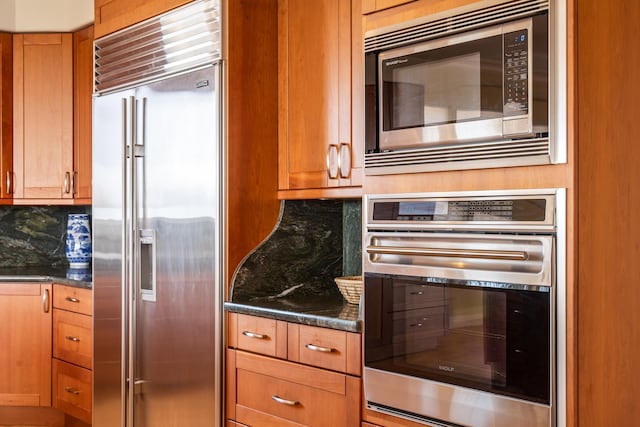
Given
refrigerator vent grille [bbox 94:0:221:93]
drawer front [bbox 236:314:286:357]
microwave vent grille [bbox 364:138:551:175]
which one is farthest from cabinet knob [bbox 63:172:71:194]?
microwave vent grille [bbox 364:138:551:175]

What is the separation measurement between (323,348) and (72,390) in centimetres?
200

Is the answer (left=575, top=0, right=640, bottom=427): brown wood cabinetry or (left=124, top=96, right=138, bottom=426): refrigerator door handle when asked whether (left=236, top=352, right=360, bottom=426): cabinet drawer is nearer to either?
(left=124, top=96, right=138, bottom=426): refrigerator door handle

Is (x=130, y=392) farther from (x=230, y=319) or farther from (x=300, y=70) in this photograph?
(x=300, y=70)

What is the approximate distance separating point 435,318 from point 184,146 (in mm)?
1425

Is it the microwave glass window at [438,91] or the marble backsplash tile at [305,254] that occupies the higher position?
the microwave glass window at [438,91]

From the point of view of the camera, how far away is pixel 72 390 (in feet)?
13.2

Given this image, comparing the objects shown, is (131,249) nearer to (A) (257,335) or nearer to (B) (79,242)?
(A) (257,335)

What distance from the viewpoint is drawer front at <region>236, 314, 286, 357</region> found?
2.83 m

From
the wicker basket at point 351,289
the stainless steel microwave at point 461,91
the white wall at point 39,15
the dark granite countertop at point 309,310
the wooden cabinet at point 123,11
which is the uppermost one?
the white wall at point 39,15

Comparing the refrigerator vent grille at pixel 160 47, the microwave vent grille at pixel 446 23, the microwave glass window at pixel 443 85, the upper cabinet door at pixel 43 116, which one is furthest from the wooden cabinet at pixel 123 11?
the microwave glass window at pixel 443 85

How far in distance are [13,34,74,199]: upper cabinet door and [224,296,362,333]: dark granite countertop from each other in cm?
195

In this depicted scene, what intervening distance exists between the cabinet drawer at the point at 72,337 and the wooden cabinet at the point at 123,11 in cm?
147

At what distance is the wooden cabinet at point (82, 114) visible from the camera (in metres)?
4.35

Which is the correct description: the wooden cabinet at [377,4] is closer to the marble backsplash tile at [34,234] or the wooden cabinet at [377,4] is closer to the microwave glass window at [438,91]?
the microwave glass window at [438,91]
